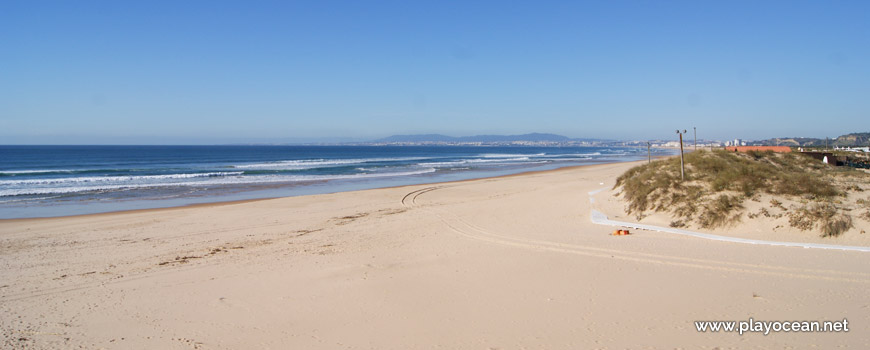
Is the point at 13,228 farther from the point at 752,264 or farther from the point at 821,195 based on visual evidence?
the point at 821,195

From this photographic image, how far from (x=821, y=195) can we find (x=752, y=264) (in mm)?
4807

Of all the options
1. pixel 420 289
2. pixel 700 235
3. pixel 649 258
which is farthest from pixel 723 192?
pixel 420 289

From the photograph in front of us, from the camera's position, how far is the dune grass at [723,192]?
9.70 meters

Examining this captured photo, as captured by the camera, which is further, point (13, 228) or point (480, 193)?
point (480, 193)

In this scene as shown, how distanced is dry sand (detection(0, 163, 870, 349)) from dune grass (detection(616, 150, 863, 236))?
3.17 feet

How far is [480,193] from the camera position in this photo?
72.6ft

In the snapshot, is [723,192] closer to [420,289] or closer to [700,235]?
[700,235]

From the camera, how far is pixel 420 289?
6949mm

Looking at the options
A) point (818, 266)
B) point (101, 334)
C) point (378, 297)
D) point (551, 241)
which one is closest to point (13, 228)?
point (101, 334)

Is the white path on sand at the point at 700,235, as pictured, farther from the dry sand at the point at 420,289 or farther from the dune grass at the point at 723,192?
the dune grass at the point at 723,192

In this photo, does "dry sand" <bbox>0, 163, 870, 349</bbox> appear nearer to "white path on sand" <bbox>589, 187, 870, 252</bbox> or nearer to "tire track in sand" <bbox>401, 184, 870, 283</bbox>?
"tire track in sand" <bbox>401, 184, 870, 283</bbox>

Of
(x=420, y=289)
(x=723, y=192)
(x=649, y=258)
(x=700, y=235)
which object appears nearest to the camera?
(x=420, y=289)

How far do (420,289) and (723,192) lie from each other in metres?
8.48

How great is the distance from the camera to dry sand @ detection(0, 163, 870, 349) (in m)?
5.25
